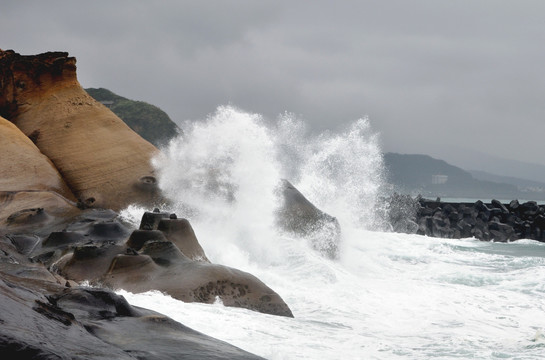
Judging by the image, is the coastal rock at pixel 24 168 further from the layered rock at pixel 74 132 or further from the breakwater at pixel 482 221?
the breakwater at pixel 482 221

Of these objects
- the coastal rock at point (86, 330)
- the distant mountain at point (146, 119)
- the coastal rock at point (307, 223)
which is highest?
the distant mountain at point (146, 119)

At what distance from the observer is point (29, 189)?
975 centimetres

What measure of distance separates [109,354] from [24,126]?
1002 centimetres

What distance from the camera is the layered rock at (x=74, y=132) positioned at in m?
10.5

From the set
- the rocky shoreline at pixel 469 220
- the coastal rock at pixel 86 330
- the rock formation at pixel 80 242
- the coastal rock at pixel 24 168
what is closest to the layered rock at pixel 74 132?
the rock formation at pixel 80 242

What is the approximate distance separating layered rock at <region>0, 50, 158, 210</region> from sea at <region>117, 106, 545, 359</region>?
44 centimetres

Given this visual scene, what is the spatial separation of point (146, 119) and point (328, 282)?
163 feet

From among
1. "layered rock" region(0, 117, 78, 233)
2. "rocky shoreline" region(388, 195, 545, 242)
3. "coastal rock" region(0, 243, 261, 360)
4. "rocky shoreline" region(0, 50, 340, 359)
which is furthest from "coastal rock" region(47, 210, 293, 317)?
"rocky shoreline" region(388, 195, 545, 242)

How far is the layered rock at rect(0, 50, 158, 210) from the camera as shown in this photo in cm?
1048

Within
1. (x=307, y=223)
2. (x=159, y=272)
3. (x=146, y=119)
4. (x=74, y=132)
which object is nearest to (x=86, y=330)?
(x=159, y=272)

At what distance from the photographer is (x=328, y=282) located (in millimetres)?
8633

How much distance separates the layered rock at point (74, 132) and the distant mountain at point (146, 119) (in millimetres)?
40147

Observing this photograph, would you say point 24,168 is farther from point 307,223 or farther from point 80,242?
point 307,223

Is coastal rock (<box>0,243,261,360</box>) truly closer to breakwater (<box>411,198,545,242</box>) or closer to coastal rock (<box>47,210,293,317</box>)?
coastal rock (<box>47,210,293,317</box>)
